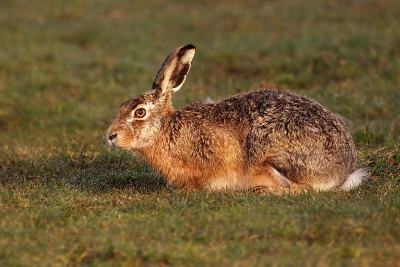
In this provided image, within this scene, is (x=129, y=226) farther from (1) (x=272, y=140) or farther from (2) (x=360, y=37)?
(2) (x=360, y=37)

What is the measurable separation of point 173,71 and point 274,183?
1787mm

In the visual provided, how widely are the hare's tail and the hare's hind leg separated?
487 mm

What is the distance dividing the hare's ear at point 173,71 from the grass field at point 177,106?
1.20m

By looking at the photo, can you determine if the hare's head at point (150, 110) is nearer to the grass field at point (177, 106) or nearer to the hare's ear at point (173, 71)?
the hare's ear at point (173, 71)

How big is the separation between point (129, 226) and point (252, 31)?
11890mm

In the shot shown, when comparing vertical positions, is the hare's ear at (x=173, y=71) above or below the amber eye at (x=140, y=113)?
above

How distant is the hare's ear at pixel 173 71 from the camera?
7.42 metres

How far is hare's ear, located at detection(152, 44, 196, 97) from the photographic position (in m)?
7.42

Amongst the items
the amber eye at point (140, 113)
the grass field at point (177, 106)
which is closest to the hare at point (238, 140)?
the amber eye at point (140, 113)

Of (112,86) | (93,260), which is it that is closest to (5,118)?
(112,86)

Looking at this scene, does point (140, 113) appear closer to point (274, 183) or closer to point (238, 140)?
point (238, 140)

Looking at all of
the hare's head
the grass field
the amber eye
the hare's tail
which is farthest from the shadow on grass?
the hare's tail

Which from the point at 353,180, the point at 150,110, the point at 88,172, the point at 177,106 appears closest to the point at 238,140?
the point at 150,110

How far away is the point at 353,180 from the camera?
23.9 ft
